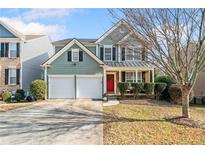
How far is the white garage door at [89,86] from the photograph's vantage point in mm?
20766

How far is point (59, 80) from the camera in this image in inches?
828

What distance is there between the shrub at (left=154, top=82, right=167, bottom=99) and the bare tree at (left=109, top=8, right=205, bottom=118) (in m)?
7.21

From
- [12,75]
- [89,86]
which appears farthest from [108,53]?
[12,75]

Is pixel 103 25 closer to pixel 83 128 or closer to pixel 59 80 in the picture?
pixel 83 128

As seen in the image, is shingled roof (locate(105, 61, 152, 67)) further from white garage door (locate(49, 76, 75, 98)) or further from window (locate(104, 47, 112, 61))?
white garage door (locate(49, 76, 75, 98))

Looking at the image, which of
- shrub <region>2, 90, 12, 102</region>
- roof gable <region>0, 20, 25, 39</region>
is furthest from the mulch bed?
roof gable <region>0, 20, 25, 39</region>

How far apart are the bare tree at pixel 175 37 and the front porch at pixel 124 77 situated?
31.5ft

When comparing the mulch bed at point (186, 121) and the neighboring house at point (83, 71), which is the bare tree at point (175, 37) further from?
the neighboring house at point (83, 71)

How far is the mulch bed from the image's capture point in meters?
11.2

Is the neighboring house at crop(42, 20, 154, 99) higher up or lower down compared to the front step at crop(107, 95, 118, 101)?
higher up

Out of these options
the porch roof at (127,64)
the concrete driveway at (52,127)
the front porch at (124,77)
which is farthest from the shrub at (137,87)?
the concrete driveway at (52,127)
